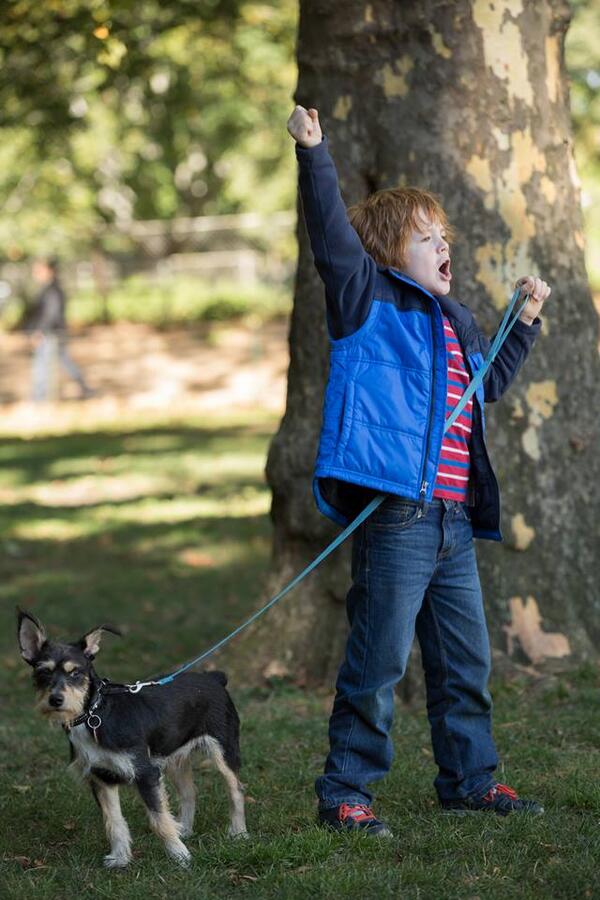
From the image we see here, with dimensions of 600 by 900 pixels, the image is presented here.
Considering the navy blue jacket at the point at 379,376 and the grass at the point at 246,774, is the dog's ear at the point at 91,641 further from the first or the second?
the navy blue jacket at the point at 379,376

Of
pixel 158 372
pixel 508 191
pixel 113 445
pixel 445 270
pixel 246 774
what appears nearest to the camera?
pixel 445 270

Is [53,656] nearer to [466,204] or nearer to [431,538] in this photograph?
[431,538]

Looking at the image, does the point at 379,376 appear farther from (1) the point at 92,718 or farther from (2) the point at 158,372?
(2) the point at 158,372

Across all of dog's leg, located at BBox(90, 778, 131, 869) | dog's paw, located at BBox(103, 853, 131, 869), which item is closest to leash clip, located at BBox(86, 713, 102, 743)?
dog's leg, located at BBox(90, 778, 131, 869)

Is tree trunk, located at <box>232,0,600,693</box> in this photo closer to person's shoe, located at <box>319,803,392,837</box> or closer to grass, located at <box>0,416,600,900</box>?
grass, located at <box>0,416,600,900</box>

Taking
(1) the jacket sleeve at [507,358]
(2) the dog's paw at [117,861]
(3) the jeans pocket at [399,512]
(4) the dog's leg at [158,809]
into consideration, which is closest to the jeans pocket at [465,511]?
(3) the jeans pocket at [399,512]

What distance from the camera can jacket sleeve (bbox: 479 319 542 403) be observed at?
15.4 feet

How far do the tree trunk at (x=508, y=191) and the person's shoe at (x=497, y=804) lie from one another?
5.67ft

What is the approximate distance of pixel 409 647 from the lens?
14.8 feet

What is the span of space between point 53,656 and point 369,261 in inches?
63.0

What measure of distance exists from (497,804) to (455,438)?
129 centimetres

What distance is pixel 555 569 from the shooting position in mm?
6516

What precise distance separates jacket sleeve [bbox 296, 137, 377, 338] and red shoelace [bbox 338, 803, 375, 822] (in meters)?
1.57

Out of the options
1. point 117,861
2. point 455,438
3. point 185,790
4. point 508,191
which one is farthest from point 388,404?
point 508,191
